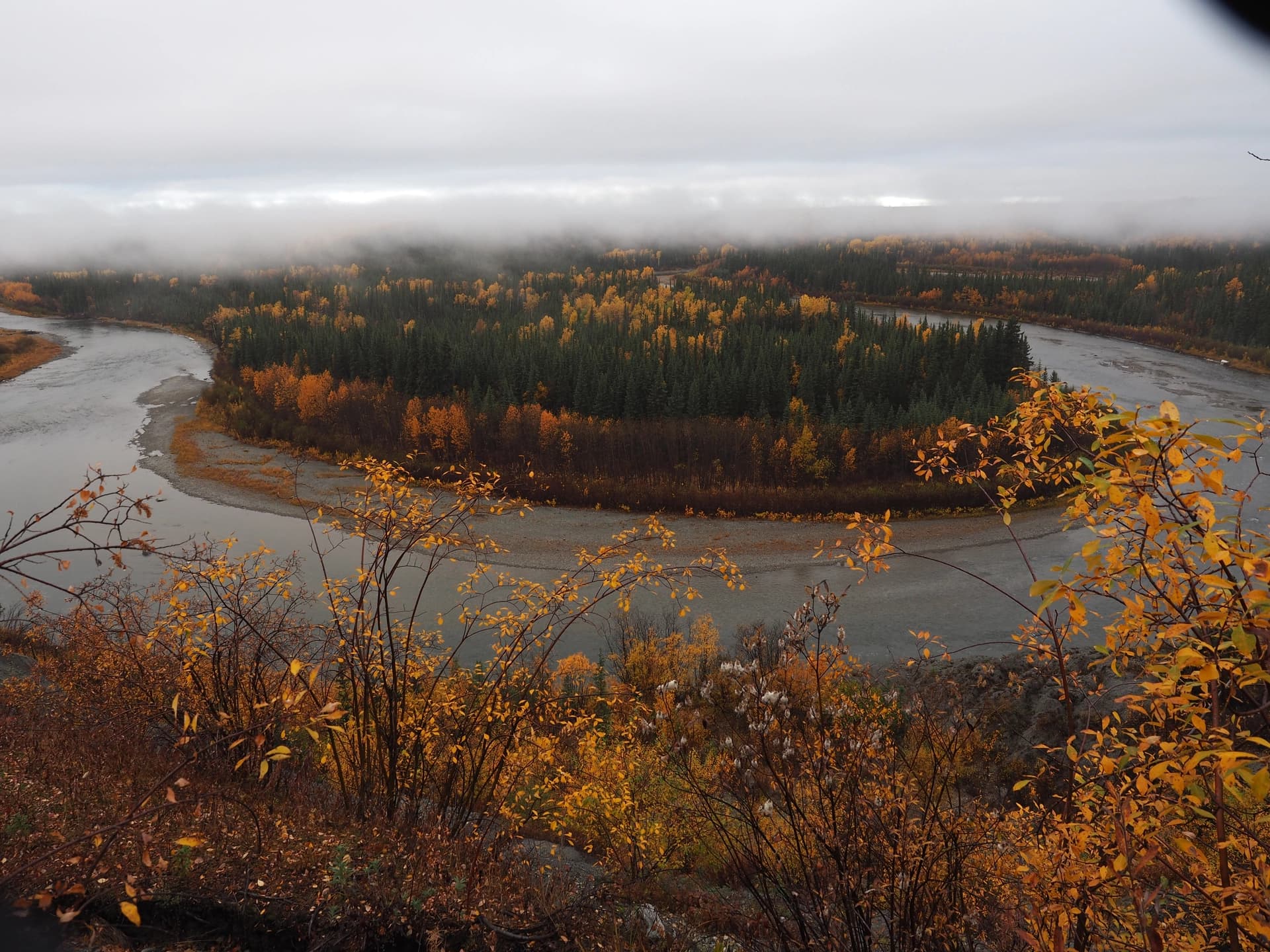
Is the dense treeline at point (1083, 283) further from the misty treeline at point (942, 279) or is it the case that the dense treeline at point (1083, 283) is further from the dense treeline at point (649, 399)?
the dense treeline at point (649, 399)

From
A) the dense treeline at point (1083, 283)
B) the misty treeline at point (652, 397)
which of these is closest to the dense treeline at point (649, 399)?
the misty treeline at point (652, 397)

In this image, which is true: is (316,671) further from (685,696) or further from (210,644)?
(685,696)

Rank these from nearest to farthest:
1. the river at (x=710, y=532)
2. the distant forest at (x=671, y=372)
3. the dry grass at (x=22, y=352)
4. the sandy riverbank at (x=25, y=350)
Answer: the river at (x=710, y=532), the distant forest at (x=671, y=372), the dry grass at (x=22, y=352), the sandy riverbank at (x=25, y=350)

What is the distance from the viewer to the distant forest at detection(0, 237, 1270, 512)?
3859cm

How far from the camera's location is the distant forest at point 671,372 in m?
38.6

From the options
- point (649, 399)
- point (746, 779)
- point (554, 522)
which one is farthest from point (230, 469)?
point (746, 779)

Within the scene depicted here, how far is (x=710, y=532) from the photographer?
33.5 m

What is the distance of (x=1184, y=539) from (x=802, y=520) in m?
32.4

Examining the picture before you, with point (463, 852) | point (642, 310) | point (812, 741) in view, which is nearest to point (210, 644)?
point (463, 852)

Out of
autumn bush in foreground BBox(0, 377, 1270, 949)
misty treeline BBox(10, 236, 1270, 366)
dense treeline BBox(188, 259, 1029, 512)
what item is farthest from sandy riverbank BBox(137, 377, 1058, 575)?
misty treeline BBox(10, 236, 1270, 366)

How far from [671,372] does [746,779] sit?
45208 millimetres

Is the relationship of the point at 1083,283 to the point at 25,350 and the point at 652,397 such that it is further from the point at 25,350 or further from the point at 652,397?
the point at 25,350

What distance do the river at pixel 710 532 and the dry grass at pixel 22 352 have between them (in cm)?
1494

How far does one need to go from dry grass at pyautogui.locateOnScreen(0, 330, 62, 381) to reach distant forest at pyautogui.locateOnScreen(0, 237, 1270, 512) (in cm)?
1767
